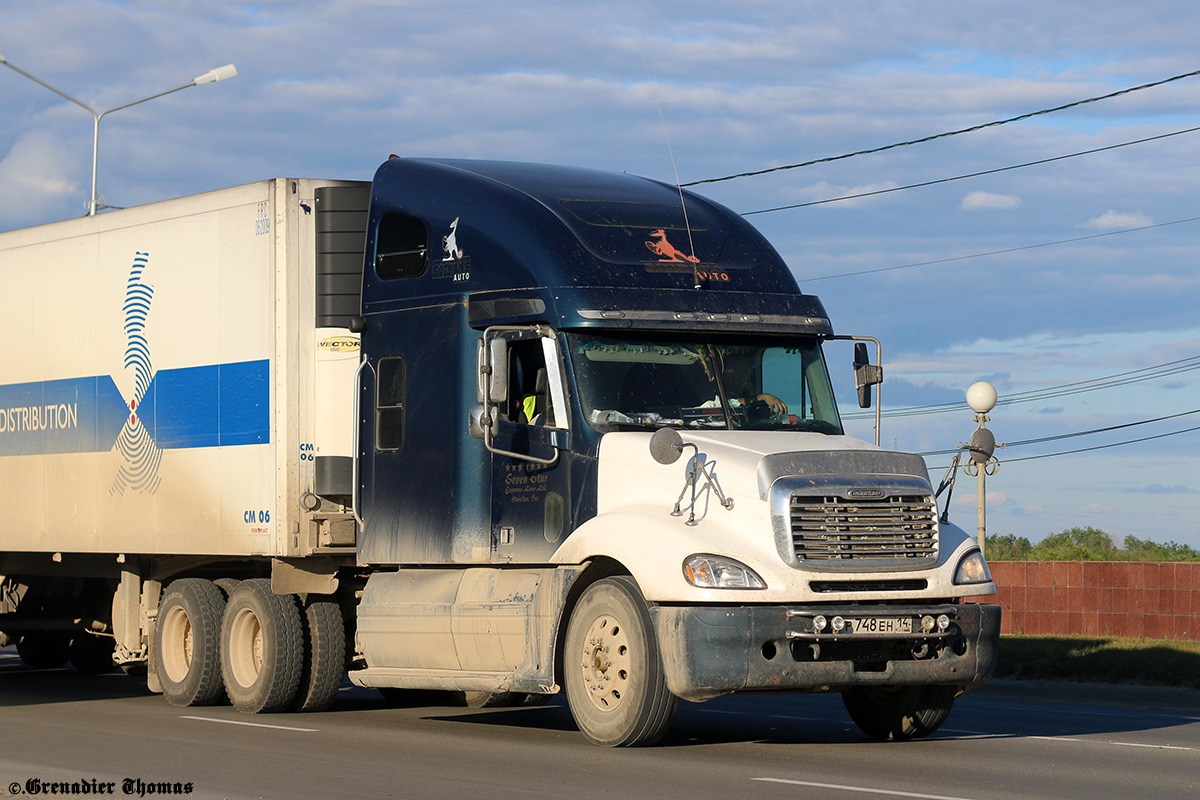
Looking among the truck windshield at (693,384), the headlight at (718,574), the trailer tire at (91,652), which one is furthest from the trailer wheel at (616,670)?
the trailer tire at (91,652)

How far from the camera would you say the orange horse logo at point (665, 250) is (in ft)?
43.3

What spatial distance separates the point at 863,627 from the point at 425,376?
4.15 meters

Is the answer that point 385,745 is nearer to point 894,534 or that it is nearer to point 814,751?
point 814,751

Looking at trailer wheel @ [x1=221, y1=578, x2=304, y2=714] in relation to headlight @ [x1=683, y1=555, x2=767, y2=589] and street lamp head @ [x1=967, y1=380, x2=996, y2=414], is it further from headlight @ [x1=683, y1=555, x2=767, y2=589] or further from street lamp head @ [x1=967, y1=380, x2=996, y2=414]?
street lamp head @ [x1=967, y1=380, x2=996, y2=414]

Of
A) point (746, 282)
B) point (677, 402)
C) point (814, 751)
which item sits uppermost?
point (746, 282)

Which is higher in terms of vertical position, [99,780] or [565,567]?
[565,567]

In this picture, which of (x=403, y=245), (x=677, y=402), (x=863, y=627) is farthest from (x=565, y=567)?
(x=403, y=245)

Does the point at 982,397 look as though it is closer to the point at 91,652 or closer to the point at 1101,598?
the point at 1101,598

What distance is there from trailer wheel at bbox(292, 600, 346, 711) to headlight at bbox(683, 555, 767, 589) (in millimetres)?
4891

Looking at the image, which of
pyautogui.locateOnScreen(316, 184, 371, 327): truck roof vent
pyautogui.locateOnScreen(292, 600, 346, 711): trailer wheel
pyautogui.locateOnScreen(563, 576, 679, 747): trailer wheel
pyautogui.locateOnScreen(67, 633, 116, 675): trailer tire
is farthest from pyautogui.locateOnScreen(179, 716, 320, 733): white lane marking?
pyautogui.locateOnScreen(67, 633, 116, 675): trailer tire

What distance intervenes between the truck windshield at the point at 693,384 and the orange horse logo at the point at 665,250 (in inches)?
27.2

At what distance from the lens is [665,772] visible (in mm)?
10828

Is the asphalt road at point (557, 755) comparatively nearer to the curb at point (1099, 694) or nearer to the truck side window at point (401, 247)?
the curb at point (1099, 694)

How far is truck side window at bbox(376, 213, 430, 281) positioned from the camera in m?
14.0
